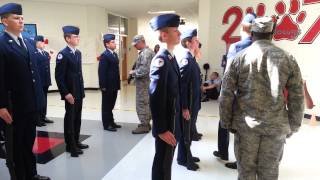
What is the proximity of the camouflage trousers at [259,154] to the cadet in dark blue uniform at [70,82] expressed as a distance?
2180 millimetres

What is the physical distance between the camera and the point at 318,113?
548 cm

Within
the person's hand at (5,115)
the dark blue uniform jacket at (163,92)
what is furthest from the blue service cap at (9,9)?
the dark blue uniform jacket at (163,92)

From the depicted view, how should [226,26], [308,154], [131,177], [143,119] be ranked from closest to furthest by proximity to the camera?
[131,177] → [308,154] → [143,119] → [226,26]

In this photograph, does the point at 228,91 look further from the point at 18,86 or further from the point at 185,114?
the point at 18,86

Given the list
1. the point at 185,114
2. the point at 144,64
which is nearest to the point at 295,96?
the point at 185,114

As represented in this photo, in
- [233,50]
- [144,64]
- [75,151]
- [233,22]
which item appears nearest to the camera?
[233,50]

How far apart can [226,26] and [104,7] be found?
14.9 feet

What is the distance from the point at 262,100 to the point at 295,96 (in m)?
0.22

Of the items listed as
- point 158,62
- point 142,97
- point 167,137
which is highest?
point 158,62

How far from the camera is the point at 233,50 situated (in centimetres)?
281

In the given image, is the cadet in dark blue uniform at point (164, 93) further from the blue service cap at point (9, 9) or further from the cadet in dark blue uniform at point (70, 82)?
the cadet in dark blue uniform at point (70, 82)

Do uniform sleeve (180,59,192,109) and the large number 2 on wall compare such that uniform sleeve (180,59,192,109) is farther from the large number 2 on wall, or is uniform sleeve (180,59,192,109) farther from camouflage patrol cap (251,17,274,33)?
the large number 2 on wall

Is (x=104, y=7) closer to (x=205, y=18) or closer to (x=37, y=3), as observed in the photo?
(x=37, y=3)

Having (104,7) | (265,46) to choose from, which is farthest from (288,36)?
(104,7)
